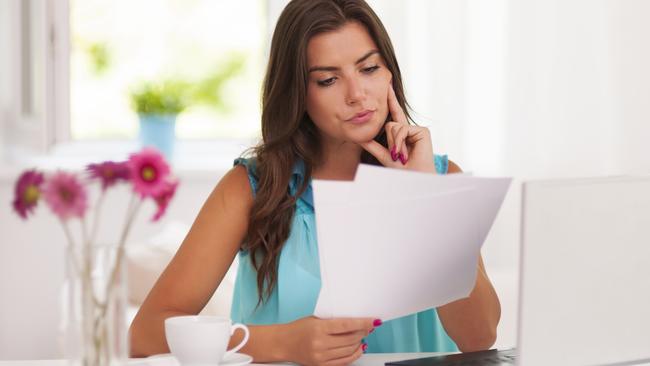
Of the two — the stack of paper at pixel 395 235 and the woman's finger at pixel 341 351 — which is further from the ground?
the stack of paper at pixel 395 235

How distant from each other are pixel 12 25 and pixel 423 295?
2788 millimetres

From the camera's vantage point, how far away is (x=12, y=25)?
12.1ft

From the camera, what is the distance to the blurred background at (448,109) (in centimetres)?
343

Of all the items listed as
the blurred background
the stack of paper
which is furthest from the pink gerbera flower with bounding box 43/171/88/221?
the blurred background

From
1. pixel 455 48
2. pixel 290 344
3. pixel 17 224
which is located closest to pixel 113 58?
pixel 17 224

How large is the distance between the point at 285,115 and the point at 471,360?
→ 0.70 m

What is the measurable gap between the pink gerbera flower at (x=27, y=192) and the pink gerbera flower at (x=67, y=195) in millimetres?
22

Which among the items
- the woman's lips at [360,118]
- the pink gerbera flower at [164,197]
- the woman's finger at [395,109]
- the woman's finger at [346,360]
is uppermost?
the woman's finger at [395,109]

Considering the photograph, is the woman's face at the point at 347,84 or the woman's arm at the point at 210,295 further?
the woman's face at the point at 347,84

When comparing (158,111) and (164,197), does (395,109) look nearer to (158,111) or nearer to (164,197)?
(164,197)

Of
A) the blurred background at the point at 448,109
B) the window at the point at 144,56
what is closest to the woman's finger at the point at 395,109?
the blurred background at the point at 448,109

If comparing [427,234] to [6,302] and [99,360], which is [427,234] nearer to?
[99,360]

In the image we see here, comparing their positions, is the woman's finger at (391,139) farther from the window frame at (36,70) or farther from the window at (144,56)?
the window at (144,56)

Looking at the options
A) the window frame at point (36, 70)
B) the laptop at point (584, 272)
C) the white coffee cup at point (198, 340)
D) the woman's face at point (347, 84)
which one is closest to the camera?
the laptop at point (584, 272)
